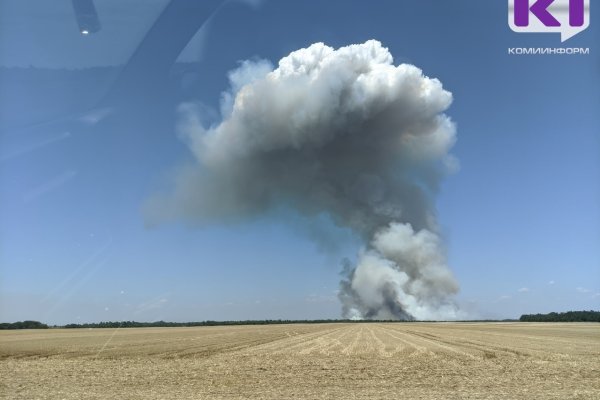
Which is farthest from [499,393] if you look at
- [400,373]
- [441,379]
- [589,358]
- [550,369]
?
[589,358]

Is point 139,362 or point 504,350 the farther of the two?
point 504,350

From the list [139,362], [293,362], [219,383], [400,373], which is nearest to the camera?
[219,383]

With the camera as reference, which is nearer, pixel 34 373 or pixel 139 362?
pixel 34 373

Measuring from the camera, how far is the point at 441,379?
21.9 m

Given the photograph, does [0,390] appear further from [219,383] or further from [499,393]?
[499,393]

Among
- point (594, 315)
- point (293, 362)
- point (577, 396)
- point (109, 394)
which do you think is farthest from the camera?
point (594, 315)

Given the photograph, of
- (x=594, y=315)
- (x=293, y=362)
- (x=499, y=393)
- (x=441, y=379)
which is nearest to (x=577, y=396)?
(x=499, y=393)

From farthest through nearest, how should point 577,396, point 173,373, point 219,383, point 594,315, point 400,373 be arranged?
point 594,315 < point 173,373 < point 400,373 < point 219,383 < point 577,396

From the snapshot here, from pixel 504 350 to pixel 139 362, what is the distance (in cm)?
Result: 2506

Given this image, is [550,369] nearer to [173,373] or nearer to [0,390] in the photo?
[173,373]

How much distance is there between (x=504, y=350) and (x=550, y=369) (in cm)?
1286

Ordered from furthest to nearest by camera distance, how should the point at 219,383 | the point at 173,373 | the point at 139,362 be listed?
the point at 139,362 → the point at 173,373 → the point at 219,383

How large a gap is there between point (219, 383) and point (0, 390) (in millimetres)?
8245

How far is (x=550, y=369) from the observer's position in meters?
25.7
